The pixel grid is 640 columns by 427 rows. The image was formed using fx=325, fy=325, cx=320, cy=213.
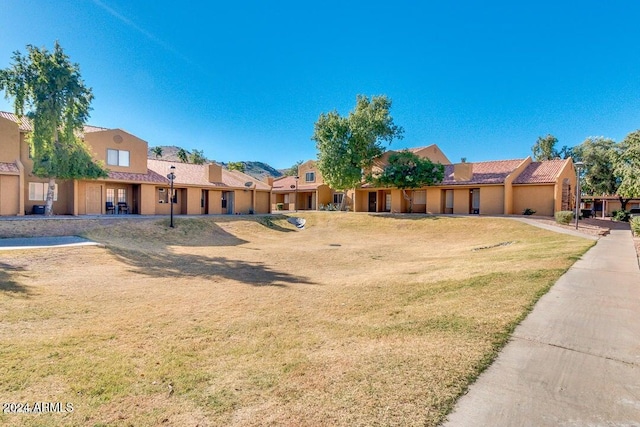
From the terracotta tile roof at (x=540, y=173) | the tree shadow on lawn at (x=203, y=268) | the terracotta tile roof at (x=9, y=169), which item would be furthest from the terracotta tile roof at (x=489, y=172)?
the terracotta tile roof at (x=9, y=169)

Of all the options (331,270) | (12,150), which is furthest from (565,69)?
(12,150)

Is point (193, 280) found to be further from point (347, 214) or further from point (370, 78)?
point (370, 78)

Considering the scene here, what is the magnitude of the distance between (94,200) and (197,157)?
45979 millimetres

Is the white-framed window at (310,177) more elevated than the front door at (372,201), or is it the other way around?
the white-framed window at (310,177)

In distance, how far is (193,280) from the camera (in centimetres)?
972

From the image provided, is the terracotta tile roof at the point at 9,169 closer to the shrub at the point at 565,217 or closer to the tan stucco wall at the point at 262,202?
the tan stucco wall at the point at 262,202

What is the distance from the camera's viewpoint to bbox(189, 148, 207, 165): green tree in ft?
225

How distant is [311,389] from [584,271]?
8.44 meters

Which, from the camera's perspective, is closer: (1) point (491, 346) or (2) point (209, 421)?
(2) point (209, 421)

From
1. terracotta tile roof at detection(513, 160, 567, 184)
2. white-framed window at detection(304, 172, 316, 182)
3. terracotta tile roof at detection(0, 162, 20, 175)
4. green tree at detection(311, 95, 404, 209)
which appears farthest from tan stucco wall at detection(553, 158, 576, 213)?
terracotta tile roof at detection(0, 162, 20, 175)

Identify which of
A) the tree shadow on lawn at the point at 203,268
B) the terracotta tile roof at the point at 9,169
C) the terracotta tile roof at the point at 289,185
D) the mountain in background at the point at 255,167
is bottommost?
the tree shadow on lawn at the point at 203,268

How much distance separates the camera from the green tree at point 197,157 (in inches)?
2694

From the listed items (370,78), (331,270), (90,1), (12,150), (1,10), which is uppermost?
(370,78)

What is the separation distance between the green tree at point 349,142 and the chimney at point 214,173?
1045 cm
